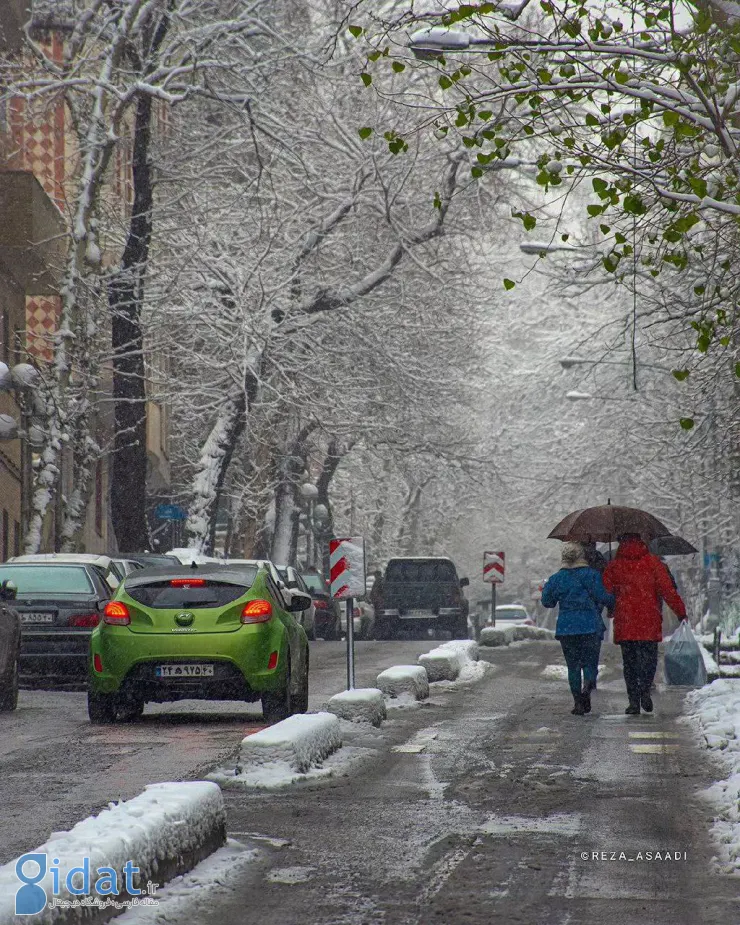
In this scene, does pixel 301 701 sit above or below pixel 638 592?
below

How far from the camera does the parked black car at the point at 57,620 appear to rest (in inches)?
789

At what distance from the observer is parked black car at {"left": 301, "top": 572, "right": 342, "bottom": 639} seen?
129 feet

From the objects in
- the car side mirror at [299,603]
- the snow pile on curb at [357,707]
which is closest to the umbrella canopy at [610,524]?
the car side mirror at [299,603]

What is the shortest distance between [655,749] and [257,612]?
12.0 ft

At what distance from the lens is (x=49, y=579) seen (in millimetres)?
20625

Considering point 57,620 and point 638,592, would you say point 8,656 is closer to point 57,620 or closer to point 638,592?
point 57,620

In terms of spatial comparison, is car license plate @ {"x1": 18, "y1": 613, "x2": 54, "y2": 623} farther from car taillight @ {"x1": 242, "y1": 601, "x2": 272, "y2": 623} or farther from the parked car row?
car taillight @ {"x1": 242, "y1": 601, "x2": 272, "y2": 623}

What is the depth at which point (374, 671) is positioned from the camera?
2362cm

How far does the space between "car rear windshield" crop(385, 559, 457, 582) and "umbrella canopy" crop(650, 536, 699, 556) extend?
16.8 metres

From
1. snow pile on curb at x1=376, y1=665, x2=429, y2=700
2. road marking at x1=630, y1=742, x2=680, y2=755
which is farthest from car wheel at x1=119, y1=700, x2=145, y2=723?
road marking at x1=630, y1=742, x2=680, y2=755

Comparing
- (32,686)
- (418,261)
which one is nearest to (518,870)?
(32,686)

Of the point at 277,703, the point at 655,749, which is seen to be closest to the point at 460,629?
the point at 277,703

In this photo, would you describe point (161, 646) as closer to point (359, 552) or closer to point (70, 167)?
point (359, 552)

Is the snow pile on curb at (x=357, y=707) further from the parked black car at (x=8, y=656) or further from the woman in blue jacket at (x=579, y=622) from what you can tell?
the parked black car at (x=8, y=656)
